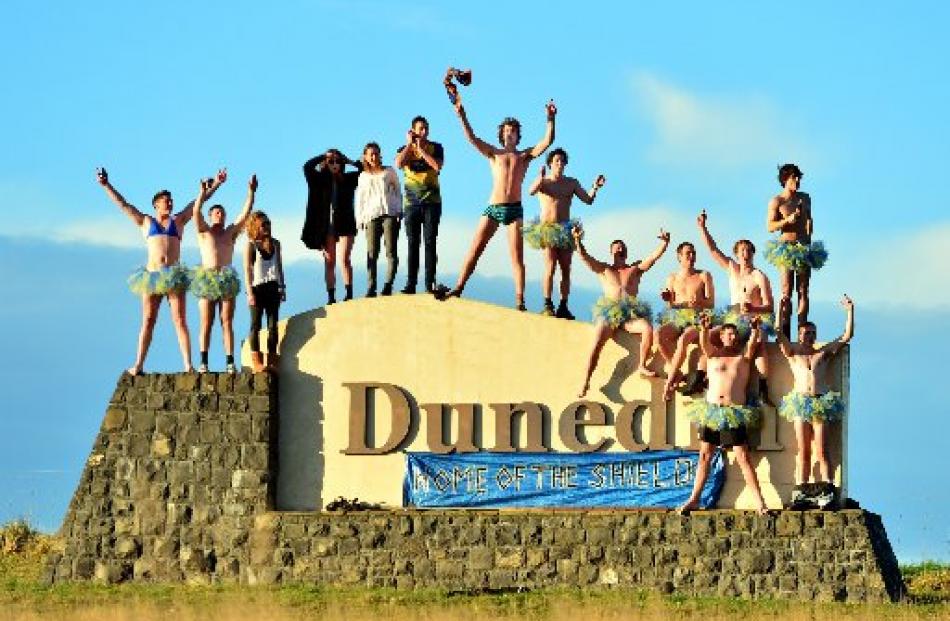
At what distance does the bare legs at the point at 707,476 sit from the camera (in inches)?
1361

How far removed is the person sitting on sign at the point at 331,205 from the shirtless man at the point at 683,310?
4.52m

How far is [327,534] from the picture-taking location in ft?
116

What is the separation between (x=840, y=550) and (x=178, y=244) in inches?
393

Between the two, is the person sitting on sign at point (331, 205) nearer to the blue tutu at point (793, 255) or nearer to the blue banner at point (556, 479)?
the blue banner at point (556, 479)

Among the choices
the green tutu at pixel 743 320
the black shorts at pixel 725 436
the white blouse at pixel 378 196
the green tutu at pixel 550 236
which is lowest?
the black shorts at pixel 725 436

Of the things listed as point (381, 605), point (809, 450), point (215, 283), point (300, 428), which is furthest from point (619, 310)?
point (215, 283)

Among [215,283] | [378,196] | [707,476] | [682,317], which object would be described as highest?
[378,196]

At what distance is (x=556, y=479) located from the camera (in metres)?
35.6

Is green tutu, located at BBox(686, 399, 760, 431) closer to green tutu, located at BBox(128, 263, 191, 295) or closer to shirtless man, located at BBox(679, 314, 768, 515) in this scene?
shirtless man, located at BBox(679, 314, 768, 515)

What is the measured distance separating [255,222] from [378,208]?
1695 millimetres

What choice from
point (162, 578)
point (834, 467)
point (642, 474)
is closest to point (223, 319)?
point (162, 578)

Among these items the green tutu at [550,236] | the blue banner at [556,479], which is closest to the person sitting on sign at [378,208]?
the green tutu at [550,236]

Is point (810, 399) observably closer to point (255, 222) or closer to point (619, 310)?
point (619, 310)

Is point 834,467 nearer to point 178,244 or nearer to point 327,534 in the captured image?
point 327,534
